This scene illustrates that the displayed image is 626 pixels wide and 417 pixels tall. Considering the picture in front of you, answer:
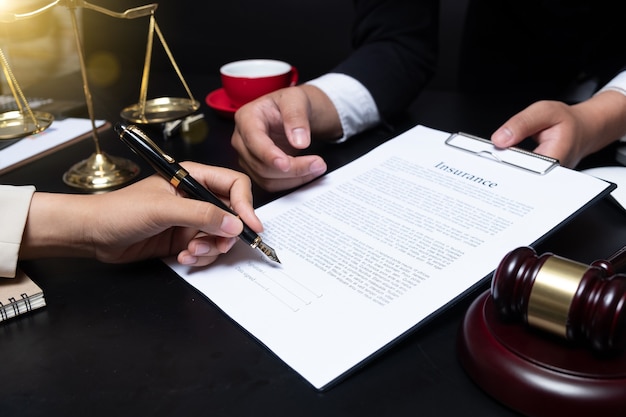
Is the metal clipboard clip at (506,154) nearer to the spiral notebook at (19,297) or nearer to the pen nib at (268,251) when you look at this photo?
the pen nib at (268,251)

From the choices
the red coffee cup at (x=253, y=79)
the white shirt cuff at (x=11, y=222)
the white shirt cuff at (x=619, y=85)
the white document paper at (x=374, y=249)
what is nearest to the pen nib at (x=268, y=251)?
the white document paper at (x=374, y=249)

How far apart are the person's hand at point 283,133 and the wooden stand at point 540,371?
0.35 m

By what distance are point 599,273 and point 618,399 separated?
0.09 metres

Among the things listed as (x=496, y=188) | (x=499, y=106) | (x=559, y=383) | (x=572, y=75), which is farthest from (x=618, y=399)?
(x=572, y=75)

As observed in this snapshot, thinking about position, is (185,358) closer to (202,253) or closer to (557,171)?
(202,253)

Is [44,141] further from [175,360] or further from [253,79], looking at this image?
[175,360]

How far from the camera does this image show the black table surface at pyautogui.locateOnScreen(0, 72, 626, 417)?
0.47 metres

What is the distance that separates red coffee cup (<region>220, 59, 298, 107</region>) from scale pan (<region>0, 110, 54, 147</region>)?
359mm

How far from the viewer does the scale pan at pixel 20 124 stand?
0.75 meters

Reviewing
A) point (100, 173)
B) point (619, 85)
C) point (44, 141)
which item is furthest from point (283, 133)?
point (619, 85)

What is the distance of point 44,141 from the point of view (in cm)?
99

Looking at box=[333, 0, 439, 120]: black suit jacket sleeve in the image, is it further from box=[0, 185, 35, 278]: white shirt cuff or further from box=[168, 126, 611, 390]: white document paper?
box=[0, 185, 35, 278]: white shirt cuff

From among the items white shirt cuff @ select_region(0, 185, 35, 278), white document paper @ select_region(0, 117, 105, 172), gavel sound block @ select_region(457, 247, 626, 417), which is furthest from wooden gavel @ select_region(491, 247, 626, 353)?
white document paper @ select_region(0, 117, 105, 172)

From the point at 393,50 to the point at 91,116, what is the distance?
0.59m
